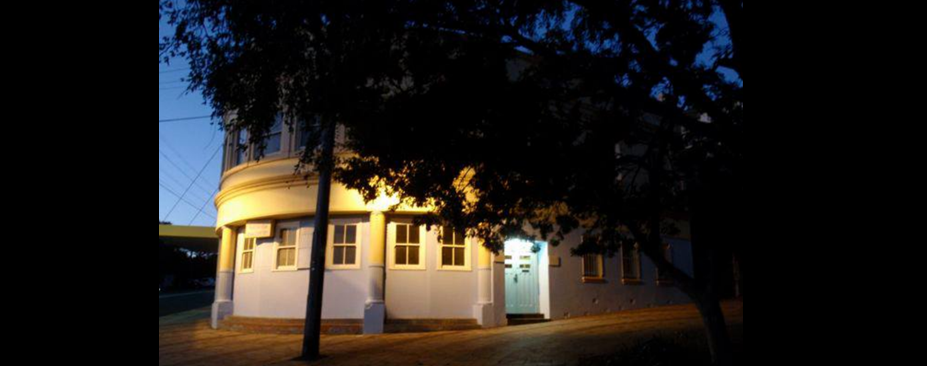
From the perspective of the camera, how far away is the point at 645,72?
23.3ft

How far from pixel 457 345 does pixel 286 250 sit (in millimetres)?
6310

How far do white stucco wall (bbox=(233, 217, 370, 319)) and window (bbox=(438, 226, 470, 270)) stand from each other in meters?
1.85

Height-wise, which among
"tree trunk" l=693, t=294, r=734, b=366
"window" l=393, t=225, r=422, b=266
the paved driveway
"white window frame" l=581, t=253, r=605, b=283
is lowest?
the paved driveway

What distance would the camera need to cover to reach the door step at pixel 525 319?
14766 mm

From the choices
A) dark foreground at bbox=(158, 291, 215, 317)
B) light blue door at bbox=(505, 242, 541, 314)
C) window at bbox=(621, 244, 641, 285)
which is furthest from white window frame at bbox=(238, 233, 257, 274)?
window at bbox=(621, 244, 641, 285)

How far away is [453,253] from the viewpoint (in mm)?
14805

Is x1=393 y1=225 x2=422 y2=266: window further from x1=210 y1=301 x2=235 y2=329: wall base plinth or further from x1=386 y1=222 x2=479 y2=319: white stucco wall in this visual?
x1=210 y1=301 x2=235 y2=329: wall base plinth

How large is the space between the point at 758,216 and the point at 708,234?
20.2ft

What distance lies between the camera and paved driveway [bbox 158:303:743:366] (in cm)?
952

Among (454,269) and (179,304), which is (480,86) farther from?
(179,304)

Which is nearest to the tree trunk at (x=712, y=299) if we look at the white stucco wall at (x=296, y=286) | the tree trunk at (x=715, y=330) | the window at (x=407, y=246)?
the tree trunk at (x=715, y=330)

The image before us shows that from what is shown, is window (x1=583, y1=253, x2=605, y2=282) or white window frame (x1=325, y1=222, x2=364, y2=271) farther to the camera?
window (x1=583, y1=253, x2=605, y2=282)
